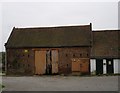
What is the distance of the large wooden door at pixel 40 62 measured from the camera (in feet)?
149

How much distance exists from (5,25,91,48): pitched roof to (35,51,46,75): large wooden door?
1329mm

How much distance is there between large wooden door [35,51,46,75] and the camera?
45.4 metres

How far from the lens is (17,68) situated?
47.3m

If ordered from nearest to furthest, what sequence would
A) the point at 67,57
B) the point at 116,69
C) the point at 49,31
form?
the point at 116,69
the point at 67,57
the point at 49,31

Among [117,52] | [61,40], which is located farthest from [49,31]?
[117,52]

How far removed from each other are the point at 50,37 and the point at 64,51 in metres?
3.90

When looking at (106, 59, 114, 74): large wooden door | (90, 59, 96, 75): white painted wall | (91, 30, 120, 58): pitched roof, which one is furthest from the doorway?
(106, 59, 114, 74): large wooden door

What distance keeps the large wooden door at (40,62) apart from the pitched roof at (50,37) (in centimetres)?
133

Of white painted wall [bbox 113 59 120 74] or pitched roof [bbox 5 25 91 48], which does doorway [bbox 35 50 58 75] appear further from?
white painted wall [bbox 113 59 120 74]

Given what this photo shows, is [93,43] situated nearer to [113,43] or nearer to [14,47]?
[113,43]

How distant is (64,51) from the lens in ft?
148

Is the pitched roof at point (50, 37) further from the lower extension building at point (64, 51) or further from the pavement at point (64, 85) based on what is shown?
the pavement at point (64, 85)

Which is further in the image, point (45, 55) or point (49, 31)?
point (49, 31)

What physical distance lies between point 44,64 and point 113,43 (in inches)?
416
